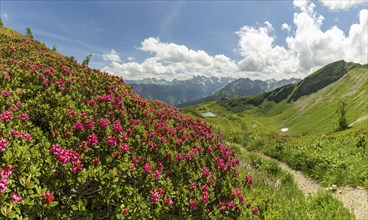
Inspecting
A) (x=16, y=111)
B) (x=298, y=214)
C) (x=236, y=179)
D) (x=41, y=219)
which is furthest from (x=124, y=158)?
(x=298, y=214)

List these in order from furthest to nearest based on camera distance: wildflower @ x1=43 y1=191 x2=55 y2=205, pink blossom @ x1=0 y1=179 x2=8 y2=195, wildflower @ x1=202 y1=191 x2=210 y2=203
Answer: wildflower @ x1=202 y1=191 x2=210 y2=203
wildflower @ x1=43 y1=191 x2=55 y2=205
pink blossom @ x1=0 y1=179 x2=8 y2=195

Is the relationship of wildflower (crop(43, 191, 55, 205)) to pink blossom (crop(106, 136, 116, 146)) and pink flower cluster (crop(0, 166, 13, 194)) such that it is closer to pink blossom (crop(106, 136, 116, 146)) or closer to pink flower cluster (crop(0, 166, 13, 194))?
pink flower cluster (crop(0, 166, 13, 194))

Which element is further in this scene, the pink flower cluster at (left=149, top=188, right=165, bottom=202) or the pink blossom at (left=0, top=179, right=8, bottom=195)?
the pink flower cluster at (left=149, top=188, right=165, bottom=202)

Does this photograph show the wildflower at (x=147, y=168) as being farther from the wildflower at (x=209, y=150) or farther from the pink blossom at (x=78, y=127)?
the wildflower at (x=209, y=150)

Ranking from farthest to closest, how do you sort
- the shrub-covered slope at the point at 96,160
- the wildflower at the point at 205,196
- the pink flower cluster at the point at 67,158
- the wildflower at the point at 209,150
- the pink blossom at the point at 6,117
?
the wildflower at the point at 209,150 < the wildflower at the point at 205,196 < the pink blossom at the point at 6,117 < the pink flower cluster at the point at 67,158 < the shrub-covered slope at the point at 96,160

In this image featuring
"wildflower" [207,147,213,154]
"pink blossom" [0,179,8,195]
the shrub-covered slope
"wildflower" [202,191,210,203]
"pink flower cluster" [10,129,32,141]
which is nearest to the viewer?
"pink blossom" [0,179,8,195]

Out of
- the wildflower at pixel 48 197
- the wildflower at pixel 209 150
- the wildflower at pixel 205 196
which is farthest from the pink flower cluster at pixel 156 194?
the wildflower at pixel 209 150

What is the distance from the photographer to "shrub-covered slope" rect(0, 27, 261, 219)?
4918mm

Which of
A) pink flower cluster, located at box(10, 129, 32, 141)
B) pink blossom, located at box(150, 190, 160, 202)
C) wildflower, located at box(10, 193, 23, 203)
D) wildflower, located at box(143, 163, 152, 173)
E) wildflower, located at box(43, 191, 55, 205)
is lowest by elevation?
pink blossom, located at box(150, 190, 160, 202)

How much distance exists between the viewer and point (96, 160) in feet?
19.2

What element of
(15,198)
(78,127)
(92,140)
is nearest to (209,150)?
(92,140)

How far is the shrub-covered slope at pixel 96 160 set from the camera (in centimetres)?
492

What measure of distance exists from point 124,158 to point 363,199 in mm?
9232

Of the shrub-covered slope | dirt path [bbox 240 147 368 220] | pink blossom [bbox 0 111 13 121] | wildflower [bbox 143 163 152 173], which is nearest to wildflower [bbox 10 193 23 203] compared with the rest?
the shrub-covered slope
